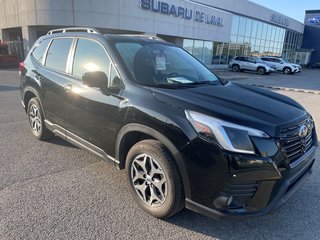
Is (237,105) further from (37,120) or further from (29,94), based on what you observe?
(29,94)

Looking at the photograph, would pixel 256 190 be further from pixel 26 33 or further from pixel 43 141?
pixel 26 33

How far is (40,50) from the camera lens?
4.83m

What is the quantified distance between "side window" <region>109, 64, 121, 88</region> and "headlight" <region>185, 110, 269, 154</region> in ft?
3.78

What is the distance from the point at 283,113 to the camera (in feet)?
8.97

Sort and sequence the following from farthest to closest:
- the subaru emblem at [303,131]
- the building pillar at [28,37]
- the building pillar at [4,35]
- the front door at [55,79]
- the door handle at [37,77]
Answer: the building pillar at [4,35], the building pillar at [28,37], the door handle at [37,77], the front door at [55,79], the subaru emblem at [303,131]

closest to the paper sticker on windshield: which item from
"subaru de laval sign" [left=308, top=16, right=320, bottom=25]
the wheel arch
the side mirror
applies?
the side mirror

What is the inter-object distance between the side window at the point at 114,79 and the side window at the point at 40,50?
207cm

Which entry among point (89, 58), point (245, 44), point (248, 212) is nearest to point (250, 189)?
point (248, 212)

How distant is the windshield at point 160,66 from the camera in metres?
3.21

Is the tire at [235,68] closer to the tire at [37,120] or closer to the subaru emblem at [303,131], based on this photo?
the tire at [37,120]

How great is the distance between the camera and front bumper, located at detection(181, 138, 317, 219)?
227 cm

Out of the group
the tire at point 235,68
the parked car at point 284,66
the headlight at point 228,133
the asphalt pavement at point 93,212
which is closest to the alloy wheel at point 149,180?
the asphalt pavement at point 93,212

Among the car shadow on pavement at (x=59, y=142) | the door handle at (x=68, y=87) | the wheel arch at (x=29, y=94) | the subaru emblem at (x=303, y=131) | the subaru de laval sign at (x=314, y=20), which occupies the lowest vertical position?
the car shadow on pavement at (x=59, y=142)

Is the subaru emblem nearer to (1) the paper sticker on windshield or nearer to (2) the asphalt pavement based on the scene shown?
(2) the asphalt pavement
